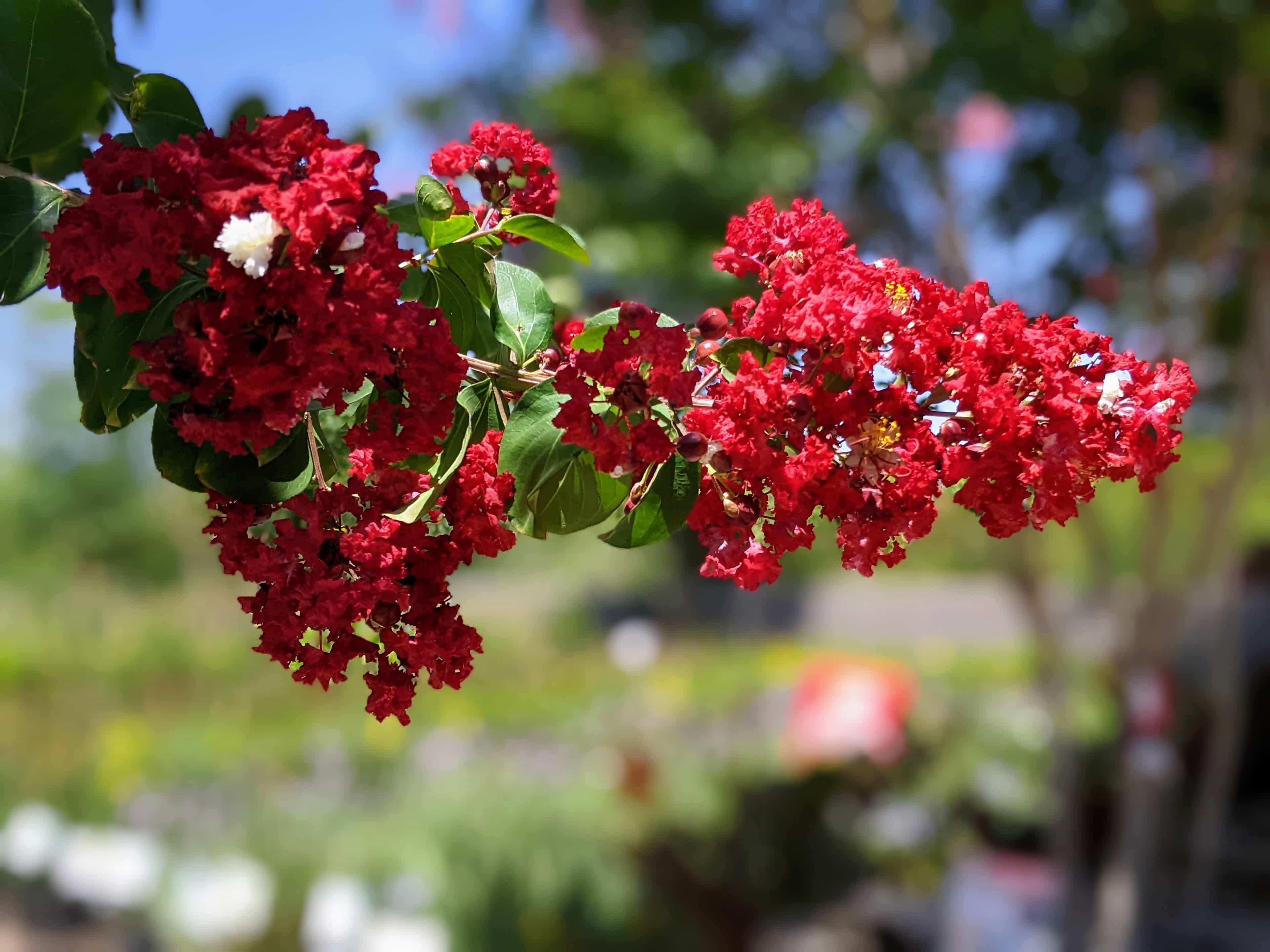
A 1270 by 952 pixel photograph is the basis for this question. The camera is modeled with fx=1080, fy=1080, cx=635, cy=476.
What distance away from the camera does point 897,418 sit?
57 cm

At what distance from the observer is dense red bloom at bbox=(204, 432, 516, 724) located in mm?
554

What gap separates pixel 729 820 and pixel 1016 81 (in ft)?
8.77

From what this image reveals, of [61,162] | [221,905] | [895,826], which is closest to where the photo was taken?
[61,162]

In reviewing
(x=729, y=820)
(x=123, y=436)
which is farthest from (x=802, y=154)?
(x=123, y=436)

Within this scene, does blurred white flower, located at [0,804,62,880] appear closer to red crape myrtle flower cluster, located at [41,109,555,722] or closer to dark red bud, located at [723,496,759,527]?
red crape myrtle flower cluster, located at [41,109,555,722]

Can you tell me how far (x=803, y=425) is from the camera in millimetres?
559

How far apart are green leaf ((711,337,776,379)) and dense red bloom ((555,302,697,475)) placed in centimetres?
4

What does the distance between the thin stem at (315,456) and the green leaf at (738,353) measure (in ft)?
0.73

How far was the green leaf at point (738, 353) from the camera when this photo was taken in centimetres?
58

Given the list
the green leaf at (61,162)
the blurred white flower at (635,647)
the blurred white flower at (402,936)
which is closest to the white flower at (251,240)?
the green leaf at (61,162)

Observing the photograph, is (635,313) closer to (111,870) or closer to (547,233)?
(547,233)

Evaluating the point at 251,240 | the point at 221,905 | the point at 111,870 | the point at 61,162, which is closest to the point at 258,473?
the point at 251,240

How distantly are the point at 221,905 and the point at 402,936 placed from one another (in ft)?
1.84

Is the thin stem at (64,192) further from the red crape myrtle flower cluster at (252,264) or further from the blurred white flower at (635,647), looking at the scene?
the blurred white flower at (635,647)
